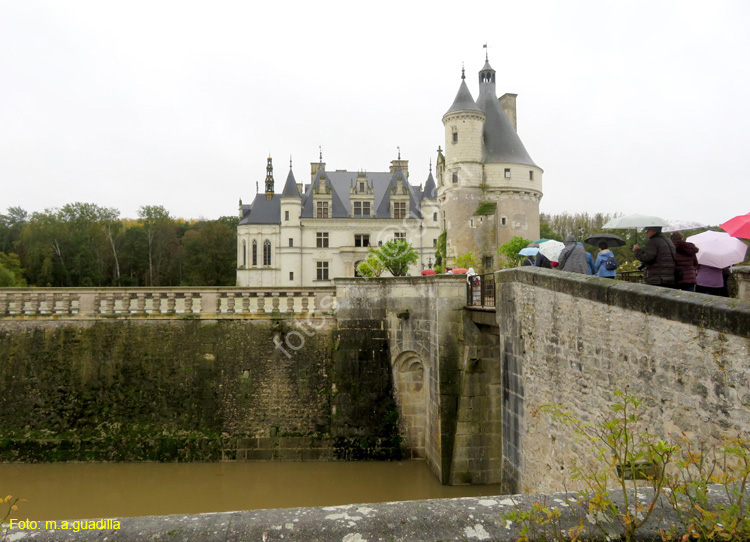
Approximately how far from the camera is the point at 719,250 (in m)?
6.60

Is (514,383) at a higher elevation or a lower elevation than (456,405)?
higher

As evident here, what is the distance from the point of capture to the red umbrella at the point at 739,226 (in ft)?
24.6

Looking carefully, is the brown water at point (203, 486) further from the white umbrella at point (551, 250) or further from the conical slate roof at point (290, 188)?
the conical slate roof at point (290, 188)

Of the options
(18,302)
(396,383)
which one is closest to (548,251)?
(396,383)

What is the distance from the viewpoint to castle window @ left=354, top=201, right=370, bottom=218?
1586 inches

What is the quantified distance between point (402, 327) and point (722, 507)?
11156 millimetres

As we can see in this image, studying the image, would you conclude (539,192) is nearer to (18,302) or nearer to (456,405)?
(456,405)

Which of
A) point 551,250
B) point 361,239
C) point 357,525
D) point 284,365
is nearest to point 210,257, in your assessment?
point 361,239

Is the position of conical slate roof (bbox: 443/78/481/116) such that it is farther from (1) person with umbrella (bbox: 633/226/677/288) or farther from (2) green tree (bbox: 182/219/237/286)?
(2) green tree (bbox: 182/219/237/286)

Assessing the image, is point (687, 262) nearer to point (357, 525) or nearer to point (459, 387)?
point (459, 387)

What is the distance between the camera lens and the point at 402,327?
521 inches

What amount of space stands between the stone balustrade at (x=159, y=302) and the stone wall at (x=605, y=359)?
21.2 ft

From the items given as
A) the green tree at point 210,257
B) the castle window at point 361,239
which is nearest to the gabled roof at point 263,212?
the castle window at point 361,239

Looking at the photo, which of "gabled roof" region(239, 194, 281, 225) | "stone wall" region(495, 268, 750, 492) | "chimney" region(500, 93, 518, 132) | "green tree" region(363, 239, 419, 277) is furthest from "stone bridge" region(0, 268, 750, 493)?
"gabled roof" region(239, 194, 281, 225)
